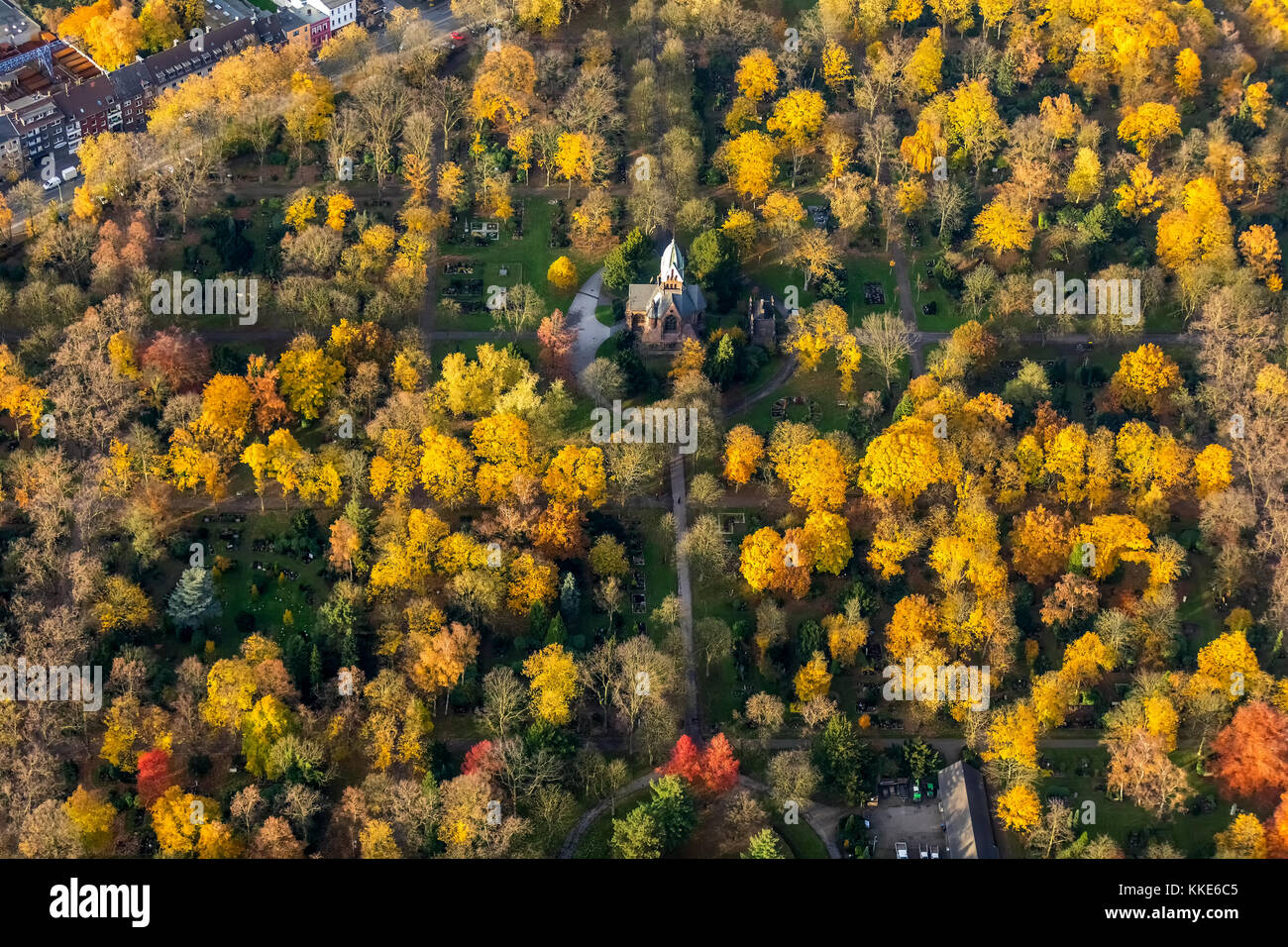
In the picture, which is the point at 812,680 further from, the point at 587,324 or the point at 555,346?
the point at 587,324

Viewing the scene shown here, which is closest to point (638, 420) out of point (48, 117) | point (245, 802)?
point (245, 802)

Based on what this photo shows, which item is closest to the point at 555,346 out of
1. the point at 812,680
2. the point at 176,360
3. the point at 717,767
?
the point at 176,360

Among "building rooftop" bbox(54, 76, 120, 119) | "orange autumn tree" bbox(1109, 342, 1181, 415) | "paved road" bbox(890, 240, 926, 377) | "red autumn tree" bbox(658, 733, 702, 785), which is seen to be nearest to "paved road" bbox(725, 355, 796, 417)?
"paved road" bbox(890, 240, 926, 377)

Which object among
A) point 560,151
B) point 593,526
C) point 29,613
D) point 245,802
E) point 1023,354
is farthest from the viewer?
point 560,151

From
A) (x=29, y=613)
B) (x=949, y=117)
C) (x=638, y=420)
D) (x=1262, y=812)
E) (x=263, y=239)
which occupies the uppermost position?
(x=949, y=117)

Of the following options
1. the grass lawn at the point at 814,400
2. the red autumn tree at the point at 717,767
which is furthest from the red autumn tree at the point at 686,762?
the grass lawn at the point at 814,400

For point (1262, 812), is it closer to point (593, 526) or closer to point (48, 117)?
point (593, 526)
